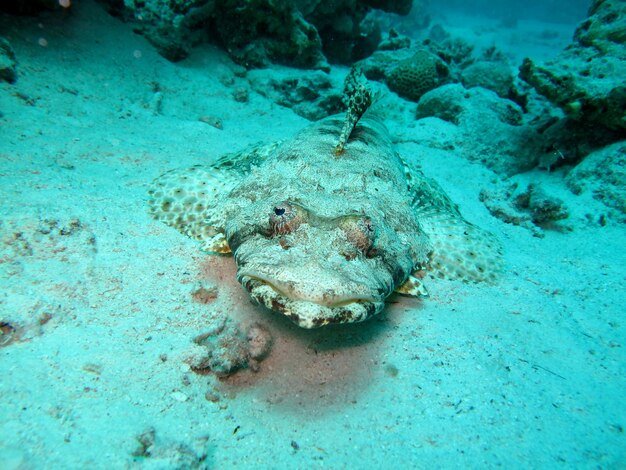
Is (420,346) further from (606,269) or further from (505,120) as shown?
(505,120)

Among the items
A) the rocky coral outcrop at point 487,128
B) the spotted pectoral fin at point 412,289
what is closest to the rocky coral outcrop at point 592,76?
the rocky coral outcrop at point 487,128

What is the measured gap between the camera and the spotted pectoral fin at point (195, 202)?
4.53m

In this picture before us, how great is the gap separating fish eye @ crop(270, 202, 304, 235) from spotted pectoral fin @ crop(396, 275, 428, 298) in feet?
4.87

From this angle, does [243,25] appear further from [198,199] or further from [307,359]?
[307,359]

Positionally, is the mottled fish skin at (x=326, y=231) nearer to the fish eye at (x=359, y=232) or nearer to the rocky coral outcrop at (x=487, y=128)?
the fish eye at (x=359, y=232)

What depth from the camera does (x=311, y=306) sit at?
108 inches

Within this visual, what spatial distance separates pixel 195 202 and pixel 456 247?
12.5 feet

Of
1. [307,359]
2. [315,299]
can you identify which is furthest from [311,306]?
[307,359]

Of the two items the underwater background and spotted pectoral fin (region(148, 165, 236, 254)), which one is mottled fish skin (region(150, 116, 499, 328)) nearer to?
spotted pectoral fin (region(148, 165, 236, 254))

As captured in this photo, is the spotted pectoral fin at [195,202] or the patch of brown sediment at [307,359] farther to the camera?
the spotted pectoral fin at [195,202]

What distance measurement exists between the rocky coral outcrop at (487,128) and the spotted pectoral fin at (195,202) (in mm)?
6393

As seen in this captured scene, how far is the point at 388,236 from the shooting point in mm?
3895

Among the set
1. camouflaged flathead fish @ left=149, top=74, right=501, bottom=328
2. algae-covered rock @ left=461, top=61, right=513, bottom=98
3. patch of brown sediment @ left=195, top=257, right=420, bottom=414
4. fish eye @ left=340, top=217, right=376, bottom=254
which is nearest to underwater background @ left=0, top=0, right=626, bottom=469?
patch of brown sediment @ left=195, top=257, right=420, bottom=414

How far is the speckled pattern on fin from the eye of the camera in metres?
4.78
